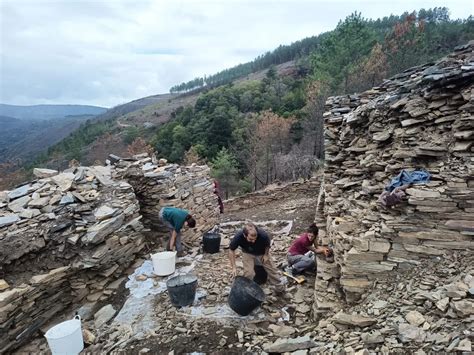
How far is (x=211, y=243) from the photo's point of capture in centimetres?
721

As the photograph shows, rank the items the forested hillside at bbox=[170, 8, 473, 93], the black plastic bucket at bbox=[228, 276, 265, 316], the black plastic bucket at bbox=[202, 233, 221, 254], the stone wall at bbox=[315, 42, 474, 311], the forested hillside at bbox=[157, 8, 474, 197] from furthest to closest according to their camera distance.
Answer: the forested hillside at bbox=[170, 8, 473, 93] → the forested hillside at bbox=[157, 8, 474, 197] → the black plastic bucket at bbox=[202, 233, 221, 254] → the black plastic bucket at bbox=[228, 276, 265, 316] → the stone wall at bbox=[315, 42, 474, 311]

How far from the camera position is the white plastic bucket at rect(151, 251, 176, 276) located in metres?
6.09

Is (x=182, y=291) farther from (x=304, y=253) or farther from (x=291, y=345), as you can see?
(x=304, y=253)

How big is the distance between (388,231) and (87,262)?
15.7ft

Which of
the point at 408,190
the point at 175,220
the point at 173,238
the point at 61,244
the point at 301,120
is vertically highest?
the point at 301,120

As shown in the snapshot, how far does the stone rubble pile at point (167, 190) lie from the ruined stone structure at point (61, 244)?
1.84 feet

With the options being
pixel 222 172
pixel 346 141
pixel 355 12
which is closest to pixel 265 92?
pixel 355 12

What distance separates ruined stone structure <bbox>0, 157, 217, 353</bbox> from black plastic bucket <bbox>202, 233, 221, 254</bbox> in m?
1.34

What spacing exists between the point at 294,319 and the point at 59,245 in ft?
13.3

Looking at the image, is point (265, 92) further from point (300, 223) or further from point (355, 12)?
point (300, 223)

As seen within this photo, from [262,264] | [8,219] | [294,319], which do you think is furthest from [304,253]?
[8,219]

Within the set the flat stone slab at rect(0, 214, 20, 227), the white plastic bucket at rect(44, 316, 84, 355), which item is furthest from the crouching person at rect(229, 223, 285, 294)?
the flat stone slab at rect(0, 214, 20, 227)

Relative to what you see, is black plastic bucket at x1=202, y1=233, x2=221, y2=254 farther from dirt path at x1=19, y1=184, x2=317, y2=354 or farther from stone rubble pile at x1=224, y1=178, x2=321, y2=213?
stone rubble pile at x1=224, y1=178, x2=321, y2=213

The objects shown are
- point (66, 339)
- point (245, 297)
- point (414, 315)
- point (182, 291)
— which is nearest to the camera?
point (414, 315)
